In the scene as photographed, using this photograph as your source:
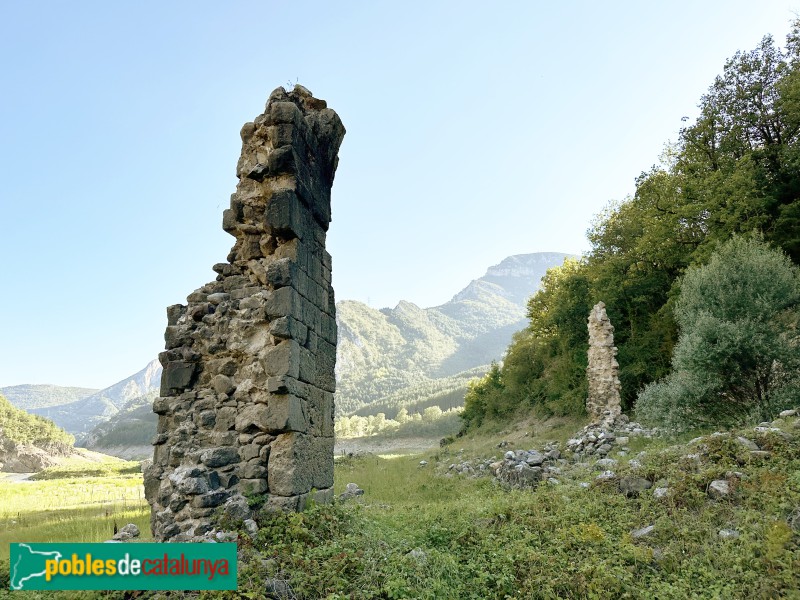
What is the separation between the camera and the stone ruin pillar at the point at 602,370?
688 inches

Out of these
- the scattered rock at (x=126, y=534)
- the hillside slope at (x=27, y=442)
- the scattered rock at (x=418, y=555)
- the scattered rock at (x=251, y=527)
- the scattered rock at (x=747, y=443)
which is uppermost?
the scattered rock at (x=747, y=443)

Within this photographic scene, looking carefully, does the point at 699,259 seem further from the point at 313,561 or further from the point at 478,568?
the point at 313,561

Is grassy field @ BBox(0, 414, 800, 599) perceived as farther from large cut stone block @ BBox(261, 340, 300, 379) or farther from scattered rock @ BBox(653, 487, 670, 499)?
large cut stone block @ BBox(261, 340, 300, 379)

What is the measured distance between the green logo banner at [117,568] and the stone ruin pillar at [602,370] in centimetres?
1628

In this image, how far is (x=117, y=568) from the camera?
154 inches

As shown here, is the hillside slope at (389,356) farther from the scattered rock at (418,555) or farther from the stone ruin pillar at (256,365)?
the scattered rock at (418,555)

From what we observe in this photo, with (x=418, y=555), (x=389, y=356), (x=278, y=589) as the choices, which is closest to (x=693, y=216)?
(x=418, y=555)

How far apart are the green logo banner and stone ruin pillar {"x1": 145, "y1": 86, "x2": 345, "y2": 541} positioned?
0.98 meters

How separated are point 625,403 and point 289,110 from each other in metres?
18.0

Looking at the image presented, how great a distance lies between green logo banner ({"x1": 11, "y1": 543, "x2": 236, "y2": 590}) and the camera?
3838mm

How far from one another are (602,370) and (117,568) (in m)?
17.7

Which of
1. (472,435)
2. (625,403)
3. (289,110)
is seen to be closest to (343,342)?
(472,435)

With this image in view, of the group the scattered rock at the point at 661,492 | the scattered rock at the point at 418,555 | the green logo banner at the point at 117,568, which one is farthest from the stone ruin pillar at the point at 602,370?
the green logo banner at the point at 117,568

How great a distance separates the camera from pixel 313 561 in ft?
14.5
